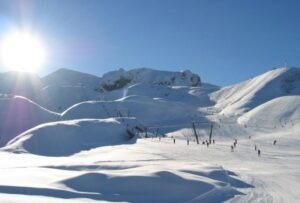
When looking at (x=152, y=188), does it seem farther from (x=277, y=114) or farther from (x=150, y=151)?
(x=277, y=114)

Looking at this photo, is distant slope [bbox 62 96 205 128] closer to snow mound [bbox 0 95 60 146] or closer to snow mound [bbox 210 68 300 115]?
snow mound [bbox 210 68 300 115]

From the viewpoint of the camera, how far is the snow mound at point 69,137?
40188 mm

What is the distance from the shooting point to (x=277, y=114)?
87062 millimetres

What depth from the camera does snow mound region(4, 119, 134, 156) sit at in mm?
40188

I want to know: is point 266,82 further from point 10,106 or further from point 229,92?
point 10,106

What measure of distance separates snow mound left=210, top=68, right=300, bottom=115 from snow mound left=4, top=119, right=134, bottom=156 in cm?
5854

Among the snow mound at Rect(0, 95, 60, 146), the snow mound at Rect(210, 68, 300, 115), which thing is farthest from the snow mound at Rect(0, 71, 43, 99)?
the snow mound at Rect(0, 95, 60, 146)

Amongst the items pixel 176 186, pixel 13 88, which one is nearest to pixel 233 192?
pixel 176 186

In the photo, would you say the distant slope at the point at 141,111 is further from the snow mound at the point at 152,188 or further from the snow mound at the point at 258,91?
the snow mound at the point at 152,188

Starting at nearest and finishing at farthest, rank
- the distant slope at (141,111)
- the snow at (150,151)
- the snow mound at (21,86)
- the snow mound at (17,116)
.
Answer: the snow at (150,151) → the snow mound at (17,116) → the distant slope at (141,111) → the snow mound at (21,86)

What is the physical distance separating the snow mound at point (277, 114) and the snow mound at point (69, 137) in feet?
124

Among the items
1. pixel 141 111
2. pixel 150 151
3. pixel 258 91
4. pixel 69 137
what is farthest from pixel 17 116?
pixel 258 91

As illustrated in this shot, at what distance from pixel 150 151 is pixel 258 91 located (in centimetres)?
9019

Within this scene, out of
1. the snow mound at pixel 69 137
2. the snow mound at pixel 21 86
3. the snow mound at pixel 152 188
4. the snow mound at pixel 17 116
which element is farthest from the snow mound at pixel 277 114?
the snow mound at pixel 21 86
